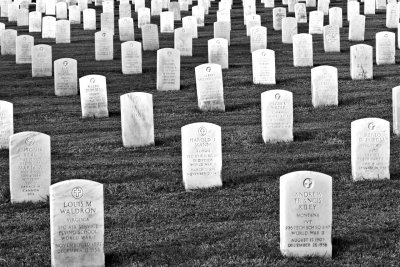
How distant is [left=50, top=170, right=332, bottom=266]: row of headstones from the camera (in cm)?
970

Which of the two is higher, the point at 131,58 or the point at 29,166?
the point at 131,58

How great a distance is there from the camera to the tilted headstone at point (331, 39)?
82.9 ft

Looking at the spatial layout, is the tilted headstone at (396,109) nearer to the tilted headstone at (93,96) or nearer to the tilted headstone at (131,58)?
the tilted headstone at (93,96)

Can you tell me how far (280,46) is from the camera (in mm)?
26500

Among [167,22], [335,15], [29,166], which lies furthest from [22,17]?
[29,166]

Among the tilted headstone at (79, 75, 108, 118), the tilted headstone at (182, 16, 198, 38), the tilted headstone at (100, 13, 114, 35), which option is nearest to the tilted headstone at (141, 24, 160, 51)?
the tilted headstone at (182, 16, 198, 38)

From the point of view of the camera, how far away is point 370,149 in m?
12.8

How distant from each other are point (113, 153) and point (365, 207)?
473 cm

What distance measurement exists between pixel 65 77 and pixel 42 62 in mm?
2611

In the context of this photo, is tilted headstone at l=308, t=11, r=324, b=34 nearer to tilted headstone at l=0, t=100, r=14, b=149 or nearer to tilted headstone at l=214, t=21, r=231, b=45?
tilted headstone at l=214, t=21, r=231, b=45

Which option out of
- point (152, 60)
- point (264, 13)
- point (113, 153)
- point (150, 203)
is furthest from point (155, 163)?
point (264, 13)

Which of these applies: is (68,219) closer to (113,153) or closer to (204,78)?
(113,153)

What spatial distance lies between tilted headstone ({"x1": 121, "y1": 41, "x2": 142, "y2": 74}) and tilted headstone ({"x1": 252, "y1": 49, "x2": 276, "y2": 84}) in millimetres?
3099

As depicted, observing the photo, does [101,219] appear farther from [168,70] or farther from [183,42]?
[183,42]
